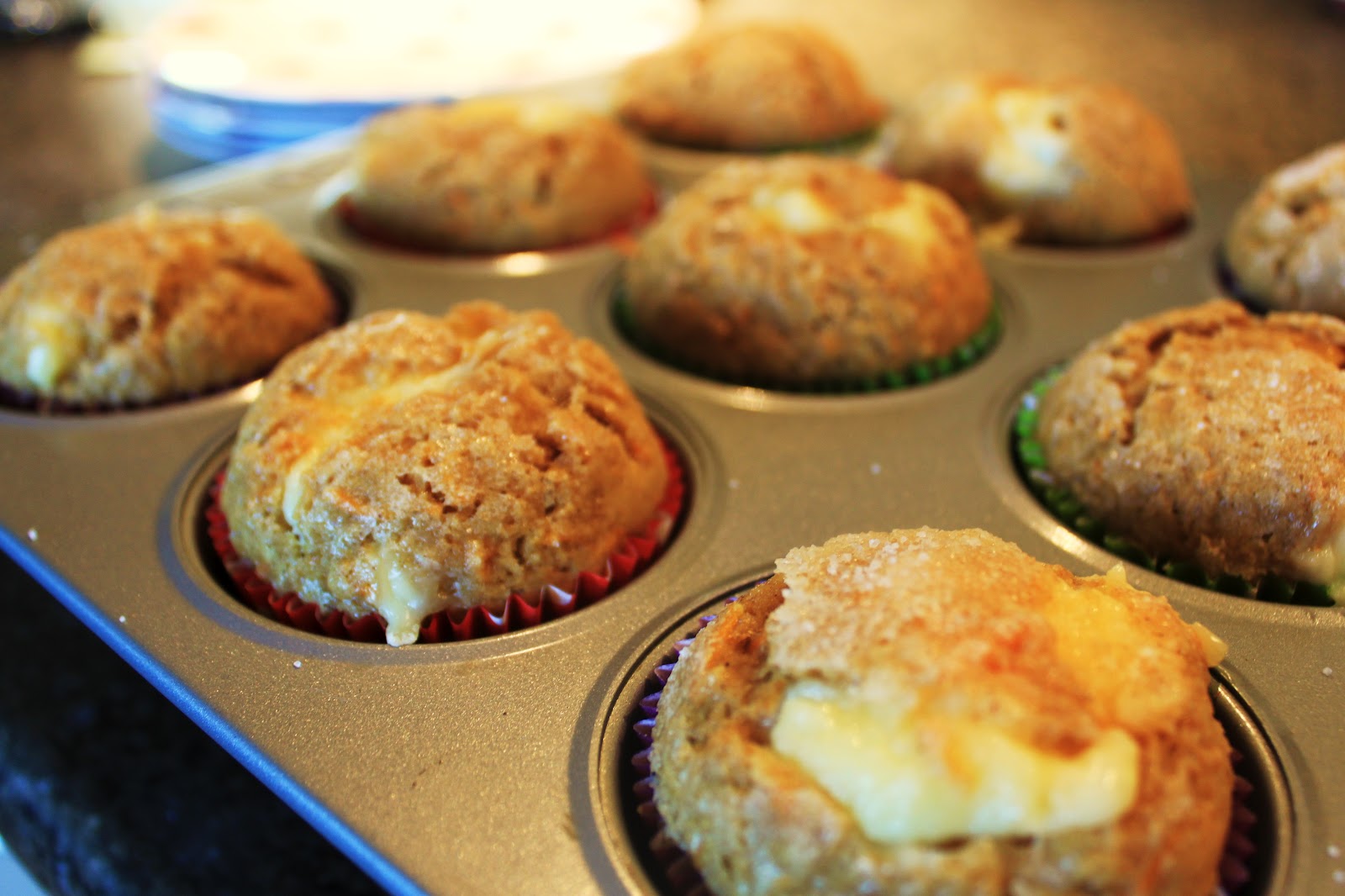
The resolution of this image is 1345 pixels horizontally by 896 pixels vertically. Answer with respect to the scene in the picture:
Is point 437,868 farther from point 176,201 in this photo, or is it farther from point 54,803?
point 176,201

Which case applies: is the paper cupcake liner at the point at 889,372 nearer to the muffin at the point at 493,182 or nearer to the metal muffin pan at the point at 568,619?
the metal muffin pan at the point at 568,619

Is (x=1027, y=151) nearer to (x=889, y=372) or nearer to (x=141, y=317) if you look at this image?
(x=889, y=372)

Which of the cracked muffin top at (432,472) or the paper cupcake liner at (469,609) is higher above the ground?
the cracked muffin top at (432,472)

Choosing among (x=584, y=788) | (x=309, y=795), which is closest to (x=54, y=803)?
(x=309, y=795)

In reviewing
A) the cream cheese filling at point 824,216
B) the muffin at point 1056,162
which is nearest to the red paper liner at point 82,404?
the cream cheese filling at point 824,216

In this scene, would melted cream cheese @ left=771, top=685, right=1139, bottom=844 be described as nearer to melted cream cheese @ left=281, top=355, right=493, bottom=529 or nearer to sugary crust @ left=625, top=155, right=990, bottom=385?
melted cream cheese @ left=281, top=355, right=493, bottom=529

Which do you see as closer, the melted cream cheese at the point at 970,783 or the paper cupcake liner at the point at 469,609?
the melted cream cheese at the point at 970,783

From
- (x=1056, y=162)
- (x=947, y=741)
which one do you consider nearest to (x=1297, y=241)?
(x=1056, y=162)
